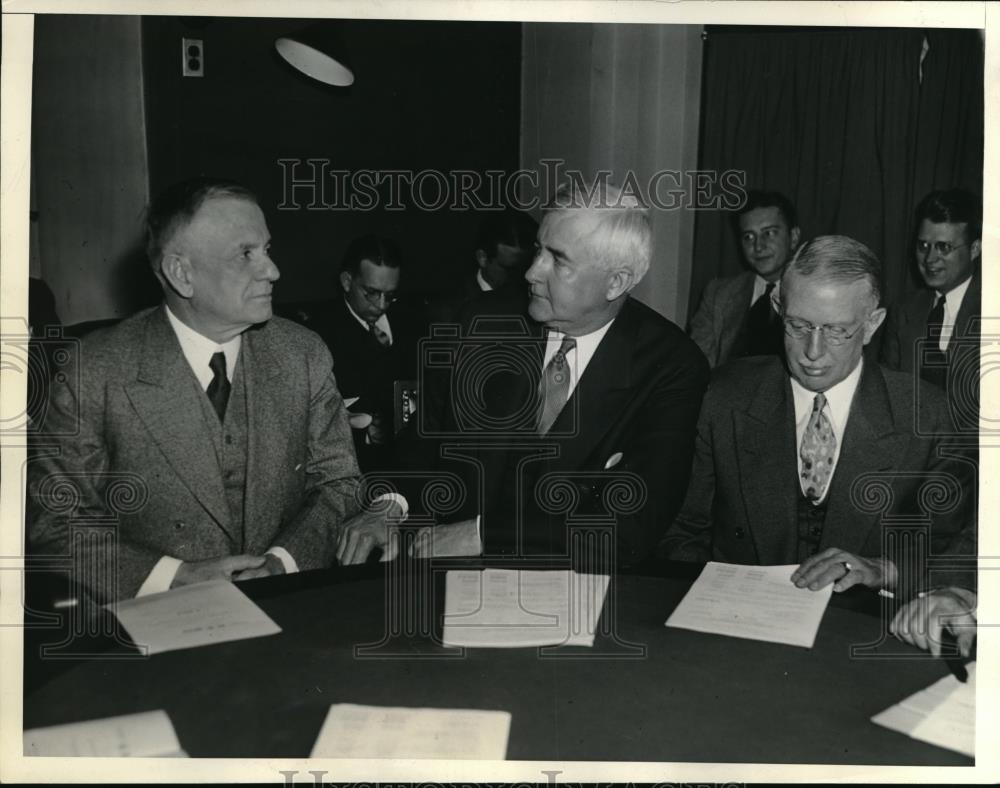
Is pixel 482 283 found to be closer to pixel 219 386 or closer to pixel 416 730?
pixel 219 386

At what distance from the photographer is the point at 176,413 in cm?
206

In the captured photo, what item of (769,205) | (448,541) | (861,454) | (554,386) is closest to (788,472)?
(861,454)

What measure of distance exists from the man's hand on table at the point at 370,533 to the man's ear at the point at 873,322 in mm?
1257

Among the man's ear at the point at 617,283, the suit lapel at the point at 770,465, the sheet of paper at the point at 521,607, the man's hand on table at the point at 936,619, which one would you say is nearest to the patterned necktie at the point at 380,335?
the man's ear at the point at 617,283

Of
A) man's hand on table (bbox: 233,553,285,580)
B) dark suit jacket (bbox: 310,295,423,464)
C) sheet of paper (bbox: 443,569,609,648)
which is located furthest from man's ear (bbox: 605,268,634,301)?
man's hand on table (bbox: 233,553,285,580)

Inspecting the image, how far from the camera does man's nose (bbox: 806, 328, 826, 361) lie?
2154 millimetres

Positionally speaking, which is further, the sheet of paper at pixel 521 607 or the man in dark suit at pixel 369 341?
the man in dark suit at pixel 369 341

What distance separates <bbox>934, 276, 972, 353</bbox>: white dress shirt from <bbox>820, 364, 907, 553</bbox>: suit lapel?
0.17m

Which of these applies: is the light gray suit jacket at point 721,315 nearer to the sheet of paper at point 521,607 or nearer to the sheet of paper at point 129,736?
the sheet of paper at point 521,607

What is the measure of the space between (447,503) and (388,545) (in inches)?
7.2

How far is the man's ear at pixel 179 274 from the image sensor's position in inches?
81.5

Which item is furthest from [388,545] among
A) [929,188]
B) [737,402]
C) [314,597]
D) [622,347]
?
[929,188]

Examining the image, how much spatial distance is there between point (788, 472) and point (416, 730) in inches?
46.4

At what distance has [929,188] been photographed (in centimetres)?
220
